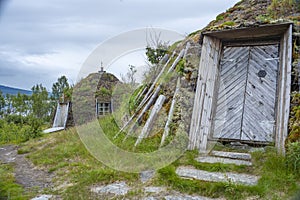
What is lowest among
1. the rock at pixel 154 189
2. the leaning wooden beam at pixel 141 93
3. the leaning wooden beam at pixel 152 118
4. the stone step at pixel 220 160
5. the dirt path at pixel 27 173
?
the dirt path at pixel 27 173

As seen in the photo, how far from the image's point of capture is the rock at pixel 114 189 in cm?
352

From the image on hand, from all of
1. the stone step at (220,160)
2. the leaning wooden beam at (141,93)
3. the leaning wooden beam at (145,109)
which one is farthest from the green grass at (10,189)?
the leaning wooden beam at (141,93)

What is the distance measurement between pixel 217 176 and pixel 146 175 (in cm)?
111

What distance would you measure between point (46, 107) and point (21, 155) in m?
5.61

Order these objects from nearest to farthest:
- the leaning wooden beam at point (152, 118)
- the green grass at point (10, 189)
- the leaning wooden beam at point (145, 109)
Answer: the green grass at point (10, 189)
the leaning wooden beam at point (152, 118)
the leaning wooden beam at point (145, 109)

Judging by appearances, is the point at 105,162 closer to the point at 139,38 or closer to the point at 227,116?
the point at 139,38

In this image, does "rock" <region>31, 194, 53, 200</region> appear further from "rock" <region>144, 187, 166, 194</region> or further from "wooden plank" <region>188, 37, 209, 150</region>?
"wooden plank" <region>188, 37, 209, 150</region>

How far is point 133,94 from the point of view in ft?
22.9

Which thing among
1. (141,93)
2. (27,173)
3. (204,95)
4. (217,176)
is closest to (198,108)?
(204,95)

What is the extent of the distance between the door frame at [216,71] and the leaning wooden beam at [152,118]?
3.27 ft

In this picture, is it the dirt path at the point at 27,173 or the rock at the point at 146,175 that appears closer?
the rock at the point at 146,175

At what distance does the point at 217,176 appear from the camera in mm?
3779

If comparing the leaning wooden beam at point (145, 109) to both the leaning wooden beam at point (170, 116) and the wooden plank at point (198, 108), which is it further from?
the wooden plank at point (198, 108)

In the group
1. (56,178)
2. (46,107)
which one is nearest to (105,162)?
(56,178)
